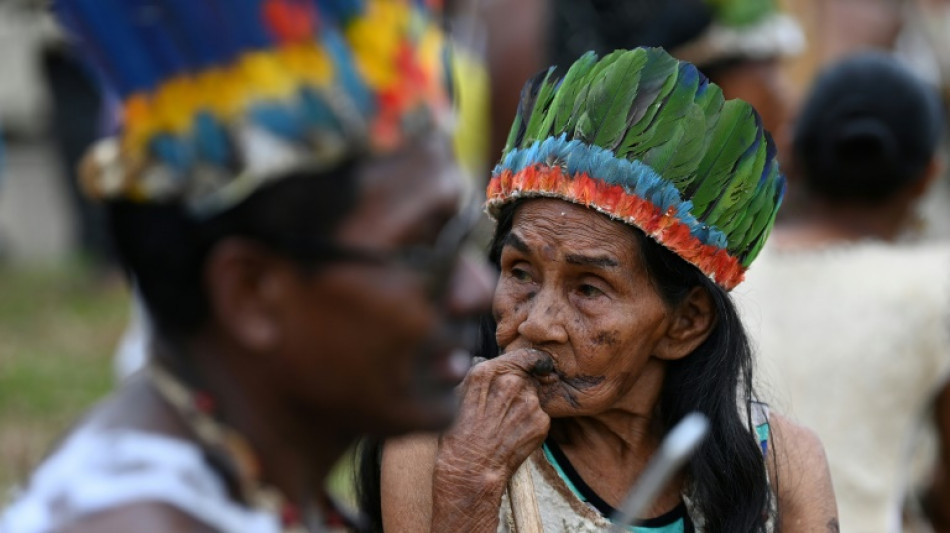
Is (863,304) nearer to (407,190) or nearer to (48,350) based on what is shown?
(407,190)

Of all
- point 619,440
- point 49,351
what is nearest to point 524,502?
point 619,440

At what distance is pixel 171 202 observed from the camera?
1779 millimetres

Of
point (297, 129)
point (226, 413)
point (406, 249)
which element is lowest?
point (226, 413)

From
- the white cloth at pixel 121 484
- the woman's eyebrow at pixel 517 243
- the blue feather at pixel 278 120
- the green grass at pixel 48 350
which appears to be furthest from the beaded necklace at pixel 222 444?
the green grass at pixel 48 350

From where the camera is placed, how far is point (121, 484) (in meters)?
1.73

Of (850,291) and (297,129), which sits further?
(850,291)

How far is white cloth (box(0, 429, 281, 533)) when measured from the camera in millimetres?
1728

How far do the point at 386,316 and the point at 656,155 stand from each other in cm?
113

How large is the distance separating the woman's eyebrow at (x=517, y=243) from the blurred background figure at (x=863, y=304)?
1983 mm

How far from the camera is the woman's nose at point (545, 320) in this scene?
283 cm

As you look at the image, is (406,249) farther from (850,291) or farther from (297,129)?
(850,291)

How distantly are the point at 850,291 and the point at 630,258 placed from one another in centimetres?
219

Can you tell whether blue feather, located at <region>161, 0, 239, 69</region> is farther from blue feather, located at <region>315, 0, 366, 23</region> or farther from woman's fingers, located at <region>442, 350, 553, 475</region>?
woman's fingers, located at <region>442, 350, 553, 475</region>

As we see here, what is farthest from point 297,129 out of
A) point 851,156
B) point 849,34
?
point 849,34
